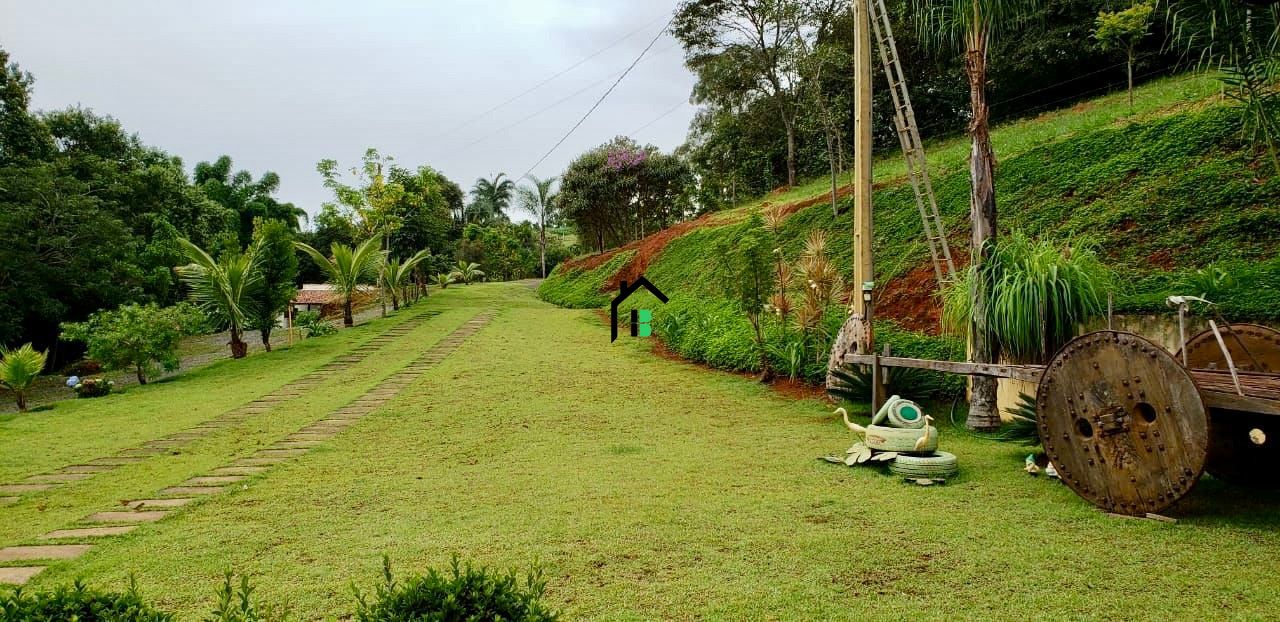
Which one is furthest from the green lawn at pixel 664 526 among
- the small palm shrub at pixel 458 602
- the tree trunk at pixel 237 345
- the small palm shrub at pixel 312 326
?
the small palm shrub at pixel 312 326

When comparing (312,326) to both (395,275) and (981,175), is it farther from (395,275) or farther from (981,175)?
(981,175)

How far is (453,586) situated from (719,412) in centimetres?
648

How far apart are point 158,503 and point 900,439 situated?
5.26 meters

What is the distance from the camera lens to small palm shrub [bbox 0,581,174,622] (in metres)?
1.79

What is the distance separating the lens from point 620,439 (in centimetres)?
689

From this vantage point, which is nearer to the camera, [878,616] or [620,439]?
[878,616]

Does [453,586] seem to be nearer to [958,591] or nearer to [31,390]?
[958,591]

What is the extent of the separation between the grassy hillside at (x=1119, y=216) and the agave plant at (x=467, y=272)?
2200 centimetres

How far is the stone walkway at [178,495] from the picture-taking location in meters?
3.92

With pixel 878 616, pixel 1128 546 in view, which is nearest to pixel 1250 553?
pixel 1128 546

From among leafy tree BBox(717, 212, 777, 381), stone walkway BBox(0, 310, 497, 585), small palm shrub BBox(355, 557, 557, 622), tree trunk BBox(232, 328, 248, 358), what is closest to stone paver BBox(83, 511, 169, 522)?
stone walkway BBox(0, 310, 497, 585)

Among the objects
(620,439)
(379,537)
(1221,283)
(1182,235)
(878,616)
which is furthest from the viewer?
(1182,235)

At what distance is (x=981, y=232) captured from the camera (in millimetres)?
6543

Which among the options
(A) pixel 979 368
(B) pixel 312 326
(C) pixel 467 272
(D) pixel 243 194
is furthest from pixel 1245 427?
(D) pixel 243 194
